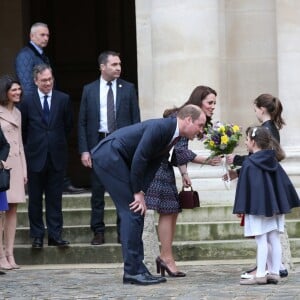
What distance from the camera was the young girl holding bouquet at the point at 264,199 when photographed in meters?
10.8

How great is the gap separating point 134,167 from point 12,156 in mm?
2568

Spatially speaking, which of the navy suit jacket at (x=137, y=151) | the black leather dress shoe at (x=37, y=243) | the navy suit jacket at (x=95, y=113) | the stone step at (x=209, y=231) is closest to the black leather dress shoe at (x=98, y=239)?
the stone step at (x=209, y=231)

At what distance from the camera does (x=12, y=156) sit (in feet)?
42.2

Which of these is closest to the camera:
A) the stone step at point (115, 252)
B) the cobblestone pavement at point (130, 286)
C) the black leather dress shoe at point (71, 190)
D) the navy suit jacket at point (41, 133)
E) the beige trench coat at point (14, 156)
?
the cobblestone pavement at point (130, 286)

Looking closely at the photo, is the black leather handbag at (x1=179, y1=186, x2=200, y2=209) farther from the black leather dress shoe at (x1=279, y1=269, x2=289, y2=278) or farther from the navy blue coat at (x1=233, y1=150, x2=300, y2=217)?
the black leather dress shoe at (x1=279, y1=269, x2=289, y2=278)

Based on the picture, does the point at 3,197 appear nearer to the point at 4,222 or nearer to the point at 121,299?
the point at 4,222

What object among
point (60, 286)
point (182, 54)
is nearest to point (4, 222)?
point (60, 286)

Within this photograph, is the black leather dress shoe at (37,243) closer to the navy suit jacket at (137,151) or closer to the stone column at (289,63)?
the navy suit jacket at (137,151)

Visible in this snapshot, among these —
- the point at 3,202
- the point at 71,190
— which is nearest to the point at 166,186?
the point at 3,202

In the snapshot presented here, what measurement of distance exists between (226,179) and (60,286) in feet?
5.79

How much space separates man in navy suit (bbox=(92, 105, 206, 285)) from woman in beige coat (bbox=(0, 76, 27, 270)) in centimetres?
206

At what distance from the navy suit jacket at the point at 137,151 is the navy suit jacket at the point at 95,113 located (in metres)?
2.40

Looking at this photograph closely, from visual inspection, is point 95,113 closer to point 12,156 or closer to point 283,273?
point 12,156

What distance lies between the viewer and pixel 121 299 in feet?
33.3
